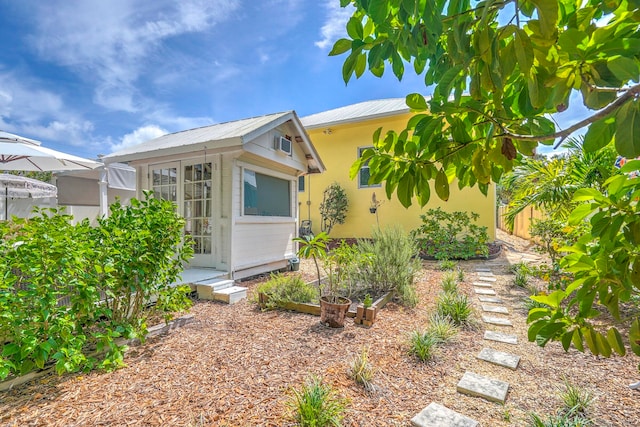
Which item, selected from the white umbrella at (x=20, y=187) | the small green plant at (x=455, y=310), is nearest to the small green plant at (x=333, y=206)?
the small green plant at (x=455, y=310)

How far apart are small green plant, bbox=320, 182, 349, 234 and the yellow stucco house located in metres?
0.23

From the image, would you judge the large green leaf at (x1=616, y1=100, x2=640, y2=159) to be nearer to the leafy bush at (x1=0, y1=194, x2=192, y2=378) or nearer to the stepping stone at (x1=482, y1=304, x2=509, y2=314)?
the leafy bush at (x1=0, y1=194, x2=192, y2=378)

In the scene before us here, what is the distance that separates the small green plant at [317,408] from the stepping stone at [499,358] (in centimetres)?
170

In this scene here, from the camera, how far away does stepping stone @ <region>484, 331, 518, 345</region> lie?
325cm

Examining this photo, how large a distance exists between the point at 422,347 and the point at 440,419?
0.89m

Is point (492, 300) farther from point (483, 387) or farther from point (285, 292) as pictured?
point (285, 292)

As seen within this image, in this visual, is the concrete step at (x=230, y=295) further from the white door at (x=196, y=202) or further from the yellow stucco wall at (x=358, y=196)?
the yellow stucco wall at (x=358, y=196)

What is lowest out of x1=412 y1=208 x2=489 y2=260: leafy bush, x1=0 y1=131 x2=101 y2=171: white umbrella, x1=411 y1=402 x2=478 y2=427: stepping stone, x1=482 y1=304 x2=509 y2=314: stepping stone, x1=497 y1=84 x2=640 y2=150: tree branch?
x1=482 y1=304 x2=509 y2=314: stepping stone

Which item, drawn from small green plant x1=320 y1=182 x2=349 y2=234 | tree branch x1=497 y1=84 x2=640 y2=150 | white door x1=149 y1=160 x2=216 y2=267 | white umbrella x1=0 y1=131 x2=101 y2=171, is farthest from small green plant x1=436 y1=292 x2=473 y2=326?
small green plant x1=320 y1=182 x2=349 y2=234

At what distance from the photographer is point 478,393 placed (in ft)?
7.30

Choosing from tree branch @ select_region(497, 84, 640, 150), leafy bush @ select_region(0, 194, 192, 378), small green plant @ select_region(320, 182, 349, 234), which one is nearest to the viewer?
tree branch @ select_region(497, 84, 640, 150)

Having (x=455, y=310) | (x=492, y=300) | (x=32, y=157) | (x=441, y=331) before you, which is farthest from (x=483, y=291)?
(x=32, y=157)

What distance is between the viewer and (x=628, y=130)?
0.66 m

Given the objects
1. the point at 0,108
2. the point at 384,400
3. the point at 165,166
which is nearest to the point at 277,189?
the point at 165,166
